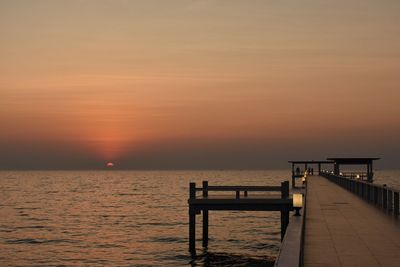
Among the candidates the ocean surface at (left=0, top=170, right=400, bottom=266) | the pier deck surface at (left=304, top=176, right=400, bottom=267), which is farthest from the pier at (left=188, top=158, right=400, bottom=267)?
the ocean surface at (left=0, top=170, right=400, bottom=266)

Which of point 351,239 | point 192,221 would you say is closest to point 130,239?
point 192,221

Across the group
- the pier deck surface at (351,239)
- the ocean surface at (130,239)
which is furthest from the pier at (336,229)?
the ocean surface at (130,239)

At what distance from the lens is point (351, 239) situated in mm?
14172

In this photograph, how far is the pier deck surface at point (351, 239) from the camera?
36.7 feet

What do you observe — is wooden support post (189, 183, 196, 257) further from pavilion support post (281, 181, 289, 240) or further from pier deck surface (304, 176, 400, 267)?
pier deck surface (304, 176, 400, 267)

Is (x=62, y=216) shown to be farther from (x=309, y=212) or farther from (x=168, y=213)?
(x=309, y=212)

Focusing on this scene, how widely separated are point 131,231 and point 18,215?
22244mm

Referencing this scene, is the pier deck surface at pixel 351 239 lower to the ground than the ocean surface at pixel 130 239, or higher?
higher

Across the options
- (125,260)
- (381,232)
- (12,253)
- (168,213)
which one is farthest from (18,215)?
(381,232)

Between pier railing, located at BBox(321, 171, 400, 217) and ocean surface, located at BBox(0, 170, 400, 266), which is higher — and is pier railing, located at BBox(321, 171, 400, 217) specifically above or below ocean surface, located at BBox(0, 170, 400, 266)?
above

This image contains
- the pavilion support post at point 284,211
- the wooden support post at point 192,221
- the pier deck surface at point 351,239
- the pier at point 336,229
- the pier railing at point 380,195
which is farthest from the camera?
the wooden support post at point 192,221

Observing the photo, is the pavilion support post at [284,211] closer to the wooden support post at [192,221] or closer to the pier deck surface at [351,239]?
the wooden support post at [192,221]

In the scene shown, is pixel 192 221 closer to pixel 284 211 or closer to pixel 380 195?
pixel 284 211

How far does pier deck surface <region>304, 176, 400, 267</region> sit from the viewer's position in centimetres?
1119
